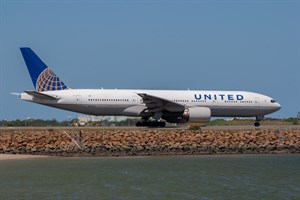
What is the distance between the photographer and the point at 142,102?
51.9 metres

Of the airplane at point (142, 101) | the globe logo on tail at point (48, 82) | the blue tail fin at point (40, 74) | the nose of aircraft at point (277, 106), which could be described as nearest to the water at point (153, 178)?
the airplane at point (142, 101)

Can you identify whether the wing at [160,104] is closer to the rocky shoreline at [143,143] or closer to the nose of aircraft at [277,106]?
the rocky shoreline at [143,143]

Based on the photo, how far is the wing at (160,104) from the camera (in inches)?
1980

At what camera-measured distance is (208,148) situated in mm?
43906

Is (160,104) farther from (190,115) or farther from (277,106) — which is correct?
(277,106)

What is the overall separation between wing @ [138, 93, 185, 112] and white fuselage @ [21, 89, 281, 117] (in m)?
0.95

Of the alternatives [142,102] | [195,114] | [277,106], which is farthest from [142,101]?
[277,106]

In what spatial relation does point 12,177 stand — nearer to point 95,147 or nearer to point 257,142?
point 95,147

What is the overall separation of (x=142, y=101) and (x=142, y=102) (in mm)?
75

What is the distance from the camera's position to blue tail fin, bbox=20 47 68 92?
5300 cm

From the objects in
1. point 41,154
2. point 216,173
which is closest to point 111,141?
point 41,154

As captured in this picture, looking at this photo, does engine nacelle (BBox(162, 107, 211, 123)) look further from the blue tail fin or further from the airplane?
the blue tail fin

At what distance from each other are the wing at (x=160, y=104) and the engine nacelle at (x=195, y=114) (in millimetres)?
553

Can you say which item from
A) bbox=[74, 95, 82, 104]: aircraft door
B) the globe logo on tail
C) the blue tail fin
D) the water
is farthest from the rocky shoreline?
the blue tail fin
